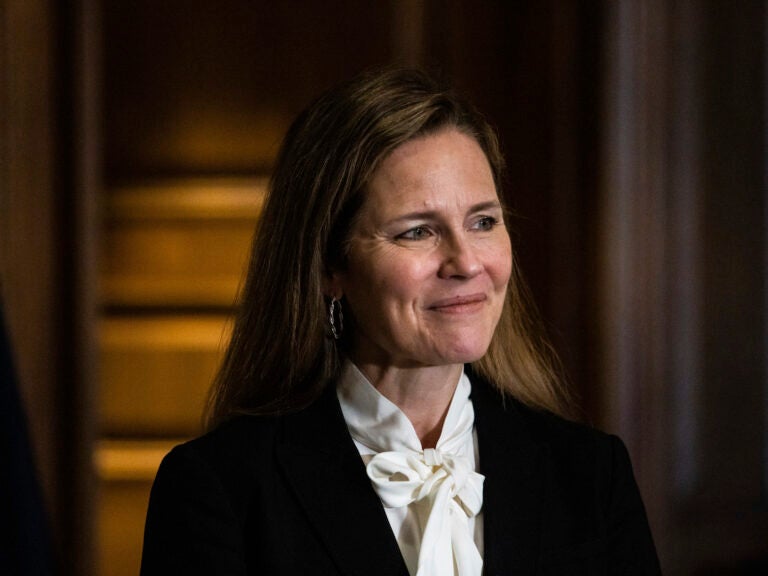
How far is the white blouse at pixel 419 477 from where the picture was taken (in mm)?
1661

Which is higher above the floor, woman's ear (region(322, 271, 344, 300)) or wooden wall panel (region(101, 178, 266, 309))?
woman's ear (region(322, 271, 344, 300))

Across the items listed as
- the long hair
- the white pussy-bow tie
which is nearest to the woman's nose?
the long hair

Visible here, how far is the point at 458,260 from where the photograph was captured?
1638mm

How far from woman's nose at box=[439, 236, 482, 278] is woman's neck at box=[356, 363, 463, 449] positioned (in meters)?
0.17

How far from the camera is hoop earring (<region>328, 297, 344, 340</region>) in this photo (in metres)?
1.79

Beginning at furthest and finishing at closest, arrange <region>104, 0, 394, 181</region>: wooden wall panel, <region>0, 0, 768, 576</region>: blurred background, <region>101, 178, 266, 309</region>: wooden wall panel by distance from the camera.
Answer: <region>101, 178, 266, 309</region>: wooden wall panel, <region>104, 0, 394, 181</region>: wooden wall panel, <region>0, 0, 768, 576</region>: blurred background

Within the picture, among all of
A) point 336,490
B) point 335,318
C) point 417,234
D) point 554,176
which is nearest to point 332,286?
point 335,318

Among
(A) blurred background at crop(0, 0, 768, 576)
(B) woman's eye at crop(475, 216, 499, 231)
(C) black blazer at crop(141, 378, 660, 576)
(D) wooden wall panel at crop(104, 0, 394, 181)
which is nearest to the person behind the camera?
(C) black blazer at crop(141, 378, 660, 576)

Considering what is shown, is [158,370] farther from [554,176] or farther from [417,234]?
[417,234]

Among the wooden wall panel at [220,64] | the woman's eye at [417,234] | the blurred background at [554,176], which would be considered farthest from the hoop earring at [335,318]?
the wooden wall panel at [220,64]

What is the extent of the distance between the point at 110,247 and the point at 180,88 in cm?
54

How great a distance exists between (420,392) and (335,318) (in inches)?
6.9

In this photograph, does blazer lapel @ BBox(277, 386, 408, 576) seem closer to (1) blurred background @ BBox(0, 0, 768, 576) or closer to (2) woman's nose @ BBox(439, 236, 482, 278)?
(2) woman's nose @ BBox(439, 236, 482, 278)

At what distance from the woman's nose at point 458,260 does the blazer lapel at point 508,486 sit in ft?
0.95
